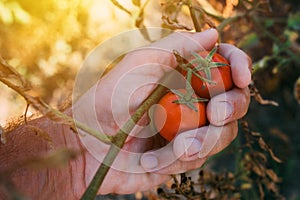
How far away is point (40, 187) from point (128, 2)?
21.1 inches

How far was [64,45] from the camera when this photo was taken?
1835 mm

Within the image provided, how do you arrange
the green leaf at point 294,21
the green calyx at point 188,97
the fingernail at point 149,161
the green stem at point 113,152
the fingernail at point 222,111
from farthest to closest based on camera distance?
the green leaf at point 294,21
the fingernail at point 149,161
the fingernail at point 222,111
the green calyx at point 188,97
the green stem at point 113,152

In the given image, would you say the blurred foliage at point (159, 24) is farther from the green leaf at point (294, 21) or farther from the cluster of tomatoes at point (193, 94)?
the cluster of tomatoes at point (193, 94)

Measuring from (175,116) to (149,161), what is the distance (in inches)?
9.5

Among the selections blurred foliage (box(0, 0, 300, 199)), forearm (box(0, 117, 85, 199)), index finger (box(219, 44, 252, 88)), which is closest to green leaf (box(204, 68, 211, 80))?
index finger (box(219, 44, 252, 88))

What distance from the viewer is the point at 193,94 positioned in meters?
0.96

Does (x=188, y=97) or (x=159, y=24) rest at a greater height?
(x=159, y=24)

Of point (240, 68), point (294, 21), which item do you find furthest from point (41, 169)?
point (294, 21)

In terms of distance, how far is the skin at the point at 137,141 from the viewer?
1049mm

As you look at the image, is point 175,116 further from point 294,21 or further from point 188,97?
point 294,21

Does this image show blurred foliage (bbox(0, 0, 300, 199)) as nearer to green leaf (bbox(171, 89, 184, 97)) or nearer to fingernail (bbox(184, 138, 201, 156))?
fingernail (bbox(184, 138, 201, 156))

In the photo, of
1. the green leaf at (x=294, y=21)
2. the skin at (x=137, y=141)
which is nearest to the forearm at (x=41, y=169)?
the skin at (x=137, y=141)

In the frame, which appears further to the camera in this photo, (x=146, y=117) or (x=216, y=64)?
(x=146, y=117)

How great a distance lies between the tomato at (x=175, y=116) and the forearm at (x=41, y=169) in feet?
0.60
